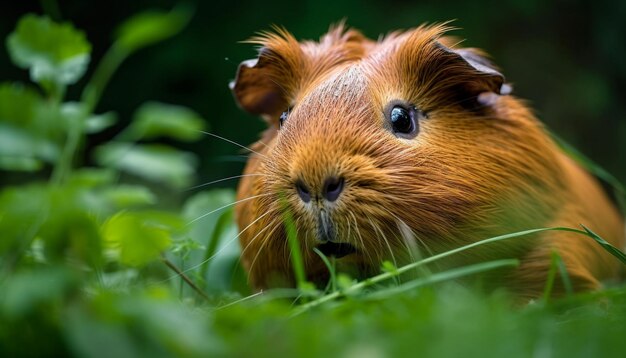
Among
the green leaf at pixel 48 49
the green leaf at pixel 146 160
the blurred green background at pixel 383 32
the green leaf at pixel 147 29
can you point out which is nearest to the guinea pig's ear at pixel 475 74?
the green leaf at pixel 147 29

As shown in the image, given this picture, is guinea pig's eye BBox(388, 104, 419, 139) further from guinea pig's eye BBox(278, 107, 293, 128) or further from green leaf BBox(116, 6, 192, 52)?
green leaf BBox(116, 6, 192, 52)

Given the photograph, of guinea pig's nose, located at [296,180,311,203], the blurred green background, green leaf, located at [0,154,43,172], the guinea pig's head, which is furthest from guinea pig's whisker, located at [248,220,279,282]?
the blurred green background

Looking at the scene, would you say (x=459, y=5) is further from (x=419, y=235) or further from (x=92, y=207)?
(x=92, y=207)

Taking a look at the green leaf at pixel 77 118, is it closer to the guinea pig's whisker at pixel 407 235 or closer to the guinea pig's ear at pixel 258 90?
the guinea pig's ear at pixel 258 90

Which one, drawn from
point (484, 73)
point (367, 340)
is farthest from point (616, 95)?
point (367, 340)

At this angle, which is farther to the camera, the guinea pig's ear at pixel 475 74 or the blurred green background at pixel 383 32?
the blurred green background at pixel 383 32

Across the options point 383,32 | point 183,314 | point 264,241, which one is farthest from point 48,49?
point 383,32
